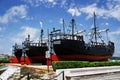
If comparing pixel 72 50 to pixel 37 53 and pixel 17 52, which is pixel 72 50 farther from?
pixel 17 52

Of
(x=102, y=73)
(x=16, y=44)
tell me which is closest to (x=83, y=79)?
(x=102, y=73)

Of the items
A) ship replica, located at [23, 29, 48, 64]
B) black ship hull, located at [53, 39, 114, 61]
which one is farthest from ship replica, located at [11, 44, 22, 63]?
black ship hull, located at [53, 39, 114, 61]

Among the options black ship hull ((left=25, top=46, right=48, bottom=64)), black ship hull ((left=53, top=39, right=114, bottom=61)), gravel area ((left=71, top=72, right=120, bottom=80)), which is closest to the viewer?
gravel area ((left=71, top=72, right=120, bottom=80))

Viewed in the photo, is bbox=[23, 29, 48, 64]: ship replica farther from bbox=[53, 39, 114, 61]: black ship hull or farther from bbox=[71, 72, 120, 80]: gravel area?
bbox=[71, 72, 120, 80]: gravel area

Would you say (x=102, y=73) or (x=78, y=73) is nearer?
(x=78, y=73)

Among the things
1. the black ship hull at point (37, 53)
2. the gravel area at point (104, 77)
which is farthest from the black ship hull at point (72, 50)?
the gravel area at point (104, 77)

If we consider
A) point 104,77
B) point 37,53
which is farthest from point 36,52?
point 104,77

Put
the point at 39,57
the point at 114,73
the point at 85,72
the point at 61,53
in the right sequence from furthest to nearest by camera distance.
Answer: the point at 39,57, the point at 61,53, the point at 114,73, the point at 85,72

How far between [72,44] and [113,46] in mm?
21209

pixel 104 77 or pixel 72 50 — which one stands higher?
pixel 72 50

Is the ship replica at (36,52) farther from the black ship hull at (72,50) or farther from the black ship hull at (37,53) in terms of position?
the black ship hull at (72,50)

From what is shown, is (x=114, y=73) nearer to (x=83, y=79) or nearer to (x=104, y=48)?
(x=83, y=79)

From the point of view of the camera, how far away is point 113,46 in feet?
185

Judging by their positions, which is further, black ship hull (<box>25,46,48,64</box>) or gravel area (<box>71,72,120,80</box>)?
black ship hull (<box>25,46,48,64</box>)
